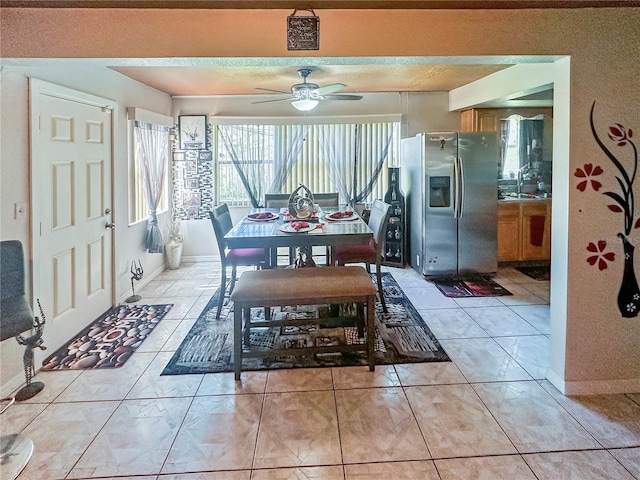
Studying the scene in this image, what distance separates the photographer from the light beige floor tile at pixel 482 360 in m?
2.82

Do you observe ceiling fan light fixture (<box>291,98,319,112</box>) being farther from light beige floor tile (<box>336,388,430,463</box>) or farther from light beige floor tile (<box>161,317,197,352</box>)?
light beige floor tile (<box>336,388,430,463</box>)

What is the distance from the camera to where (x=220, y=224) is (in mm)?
3941

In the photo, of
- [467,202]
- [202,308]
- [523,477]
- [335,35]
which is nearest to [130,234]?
[202,308]

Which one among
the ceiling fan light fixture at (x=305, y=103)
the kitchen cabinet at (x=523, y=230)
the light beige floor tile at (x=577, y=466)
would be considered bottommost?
the light beige floor tile at (x=577, y=466)

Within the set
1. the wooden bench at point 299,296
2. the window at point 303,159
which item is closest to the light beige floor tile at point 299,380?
the wooden bench at point 299,296

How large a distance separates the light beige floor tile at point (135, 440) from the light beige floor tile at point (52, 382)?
1.65ft

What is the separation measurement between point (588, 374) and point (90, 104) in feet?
13.8

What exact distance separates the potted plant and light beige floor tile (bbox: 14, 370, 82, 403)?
2.92 m

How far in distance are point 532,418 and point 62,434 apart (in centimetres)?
251

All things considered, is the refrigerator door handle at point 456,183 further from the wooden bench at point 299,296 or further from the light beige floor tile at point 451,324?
the wooden bench at point 299,296

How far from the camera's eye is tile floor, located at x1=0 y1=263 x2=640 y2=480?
1.99 m

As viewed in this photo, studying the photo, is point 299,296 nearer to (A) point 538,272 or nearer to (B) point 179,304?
(B) point 179,304

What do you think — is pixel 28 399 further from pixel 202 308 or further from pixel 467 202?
pixel 467 202

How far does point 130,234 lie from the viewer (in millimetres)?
4590
